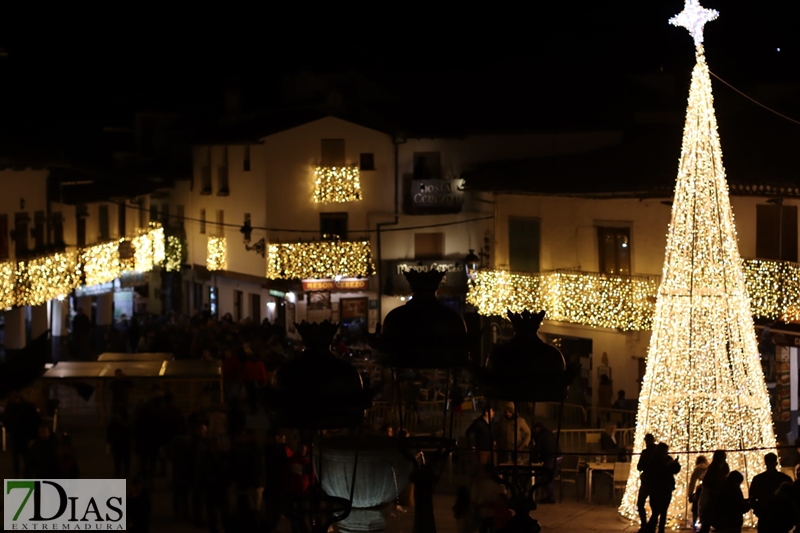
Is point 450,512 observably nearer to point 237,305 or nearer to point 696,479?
point 696,479

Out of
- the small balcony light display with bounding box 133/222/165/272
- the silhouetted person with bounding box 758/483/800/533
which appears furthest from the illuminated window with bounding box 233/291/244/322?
the silhouetted person with bounding box 758/483/800/533

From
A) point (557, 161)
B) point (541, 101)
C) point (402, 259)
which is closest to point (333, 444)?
point (557, 161)

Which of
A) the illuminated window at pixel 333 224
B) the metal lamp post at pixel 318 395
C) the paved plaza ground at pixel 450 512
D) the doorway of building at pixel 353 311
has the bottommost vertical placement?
the paved plaza ground at pixel 450 512

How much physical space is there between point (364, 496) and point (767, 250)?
17495 mm

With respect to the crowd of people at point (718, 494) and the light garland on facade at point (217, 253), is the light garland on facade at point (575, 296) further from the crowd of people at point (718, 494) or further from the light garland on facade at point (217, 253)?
the light garland on facade at point (217, 253)

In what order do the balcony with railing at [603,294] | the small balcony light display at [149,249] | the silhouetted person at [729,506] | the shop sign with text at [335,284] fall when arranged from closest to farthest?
1. the silhouetted person at [729,506]
2. the balcony with railing at [603,294]
3. the shop sign with text at [335,284]
4. the small balcony light display at [149,249]

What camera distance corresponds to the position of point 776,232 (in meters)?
30.3

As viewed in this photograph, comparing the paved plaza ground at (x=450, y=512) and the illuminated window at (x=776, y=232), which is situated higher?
the illuminated window at (x=776, y=232)

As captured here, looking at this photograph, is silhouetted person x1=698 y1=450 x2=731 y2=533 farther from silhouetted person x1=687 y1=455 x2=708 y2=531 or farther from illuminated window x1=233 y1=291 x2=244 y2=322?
illuminated window x1=233 y1=291 x2=244 y2=322

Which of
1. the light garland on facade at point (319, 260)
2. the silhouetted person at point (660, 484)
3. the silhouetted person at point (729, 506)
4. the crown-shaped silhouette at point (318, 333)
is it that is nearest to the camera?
the crown-shaped silhouette at point (318, 333)

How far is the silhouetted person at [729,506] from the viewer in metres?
17.7

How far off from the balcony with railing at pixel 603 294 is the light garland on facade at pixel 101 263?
13.6m

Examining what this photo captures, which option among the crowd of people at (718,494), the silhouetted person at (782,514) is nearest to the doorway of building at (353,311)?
the crowd of people at (718,494)

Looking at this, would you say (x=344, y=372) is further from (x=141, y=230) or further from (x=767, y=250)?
(x=141, y=230)
